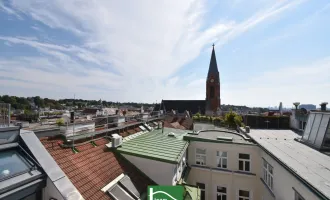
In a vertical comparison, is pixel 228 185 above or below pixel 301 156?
below

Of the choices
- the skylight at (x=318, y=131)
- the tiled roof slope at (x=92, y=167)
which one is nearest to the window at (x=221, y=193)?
the skylight at (x=318, y=131)

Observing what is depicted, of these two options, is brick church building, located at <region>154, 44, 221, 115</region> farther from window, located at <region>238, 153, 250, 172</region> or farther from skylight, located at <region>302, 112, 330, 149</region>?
skylight, located at <region>302, 112, 330, 149</region>

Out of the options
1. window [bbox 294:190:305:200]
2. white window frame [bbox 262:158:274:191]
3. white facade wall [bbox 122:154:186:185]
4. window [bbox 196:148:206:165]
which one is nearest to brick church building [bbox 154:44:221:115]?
window [bbox 196:148:206:165]

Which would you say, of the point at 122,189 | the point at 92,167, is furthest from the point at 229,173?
the point at 92,167

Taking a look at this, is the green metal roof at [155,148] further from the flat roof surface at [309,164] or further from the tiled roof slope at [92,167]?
the flat roof surface at [309,164]

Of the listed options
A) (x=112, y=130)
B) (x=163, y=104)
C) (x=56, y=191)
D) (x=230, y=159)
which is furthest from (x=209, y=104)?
(x=56, y=191)

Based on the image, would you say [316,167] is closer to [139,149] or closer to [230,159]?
[230,159]
